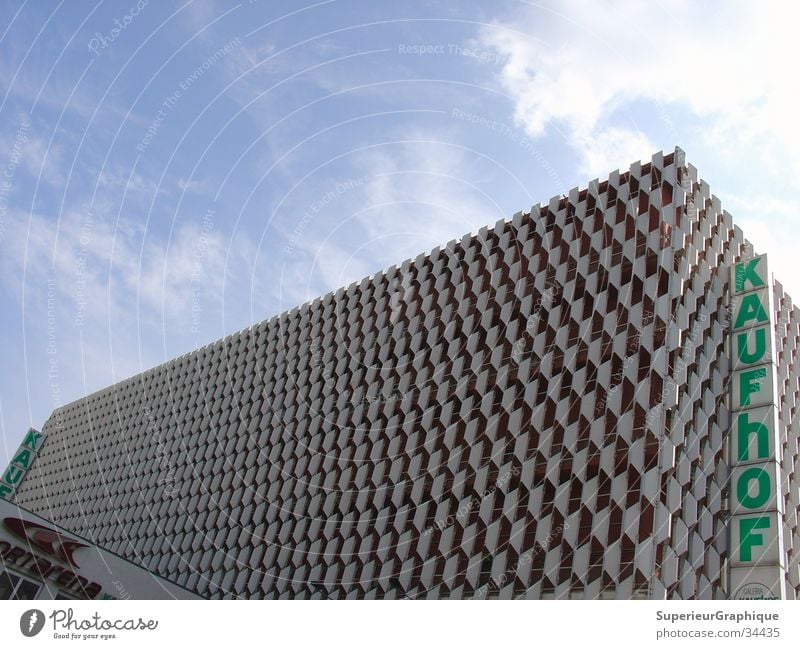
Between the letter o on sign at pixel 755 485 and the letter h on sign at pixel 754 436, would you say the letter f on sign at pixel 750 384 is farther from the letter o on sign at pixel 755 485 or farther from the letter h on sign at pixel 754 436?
the letter o on sign at pixel 755 485

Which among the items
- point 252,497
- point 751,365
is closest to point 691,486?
point 751,365

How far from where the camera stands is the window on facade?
36688mm

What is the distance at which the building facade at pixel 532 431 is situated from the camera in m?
39.2

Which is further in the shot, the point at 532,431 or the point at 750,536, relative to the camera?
the point at 532,431

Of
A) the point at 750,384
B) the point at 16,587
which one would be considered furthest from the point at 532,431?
the point at 16,587

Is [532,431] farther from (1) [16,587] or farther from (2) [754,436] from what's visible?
(1) [16,587]

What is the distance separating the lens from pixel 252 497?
66625 mm

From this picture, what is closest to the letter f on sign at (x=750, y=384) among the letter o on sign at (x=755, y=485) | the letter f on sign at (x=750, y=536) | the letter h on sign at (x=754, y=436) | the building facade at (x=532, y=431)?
the letter h on sign at (x=754, y=436)

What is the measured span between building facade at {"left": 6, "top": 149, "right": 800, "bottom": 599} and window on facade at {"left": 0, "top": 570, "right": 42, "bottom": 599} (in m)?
21.4

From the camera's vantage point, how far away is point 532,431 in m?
45.6

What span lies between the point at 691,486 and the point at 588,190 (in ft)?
72.2

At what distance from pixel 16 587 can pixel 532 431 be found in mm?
29813

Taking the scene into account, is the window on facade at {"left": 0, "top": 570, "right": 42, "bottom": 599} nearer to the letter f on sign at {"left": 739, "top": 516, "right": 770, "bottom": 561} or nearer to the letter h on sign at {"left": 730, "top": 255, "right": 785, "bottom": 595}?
the letter h on sign at {"left": 730, "top": 255, "right": 785, "bottom": 595}
